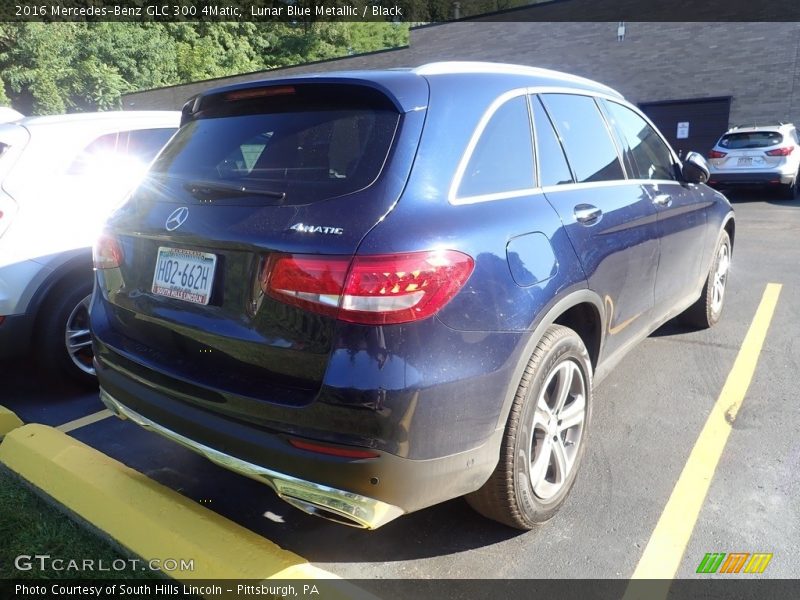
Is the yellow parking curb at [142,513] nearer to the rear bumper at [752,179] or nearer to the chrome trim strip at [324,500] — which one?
the chrome trim strip at [324,500]

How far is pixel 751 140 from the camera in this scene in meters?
12.7

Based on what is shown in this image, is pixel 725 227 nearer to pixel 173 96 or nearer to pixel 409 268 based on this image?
pixel 409 268

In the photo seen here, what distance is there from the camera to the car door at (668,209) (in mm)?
3623

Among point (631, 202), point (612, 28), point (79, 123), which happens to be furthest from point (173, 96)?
point (631, 202)

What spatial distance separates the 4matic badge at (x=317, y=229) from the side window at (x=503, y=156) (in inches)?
19.8

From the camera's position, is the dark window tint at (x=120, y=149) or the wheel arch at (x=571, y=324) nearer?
the wheel arch at (x=571, y=324)

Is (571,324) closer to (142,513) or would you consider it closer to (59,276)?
(142,513)

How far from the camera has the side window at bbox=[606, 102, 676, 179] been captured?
3645 mm

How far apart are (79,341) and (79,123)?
5.05 ft

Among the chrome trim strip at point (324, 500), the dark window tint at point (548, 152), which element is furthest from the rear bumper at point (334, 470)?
the dark window tint at point (548, 152)

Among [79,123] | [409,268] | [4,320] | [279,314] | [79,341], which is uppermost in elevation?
[79,123]

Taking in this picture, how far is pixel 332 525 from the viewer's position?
2.76 m

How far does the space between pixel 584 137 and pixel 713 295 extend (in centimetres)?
246

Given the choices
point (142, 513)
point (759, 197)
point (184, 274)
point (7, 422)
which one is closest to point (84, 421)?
point (7, 422)
